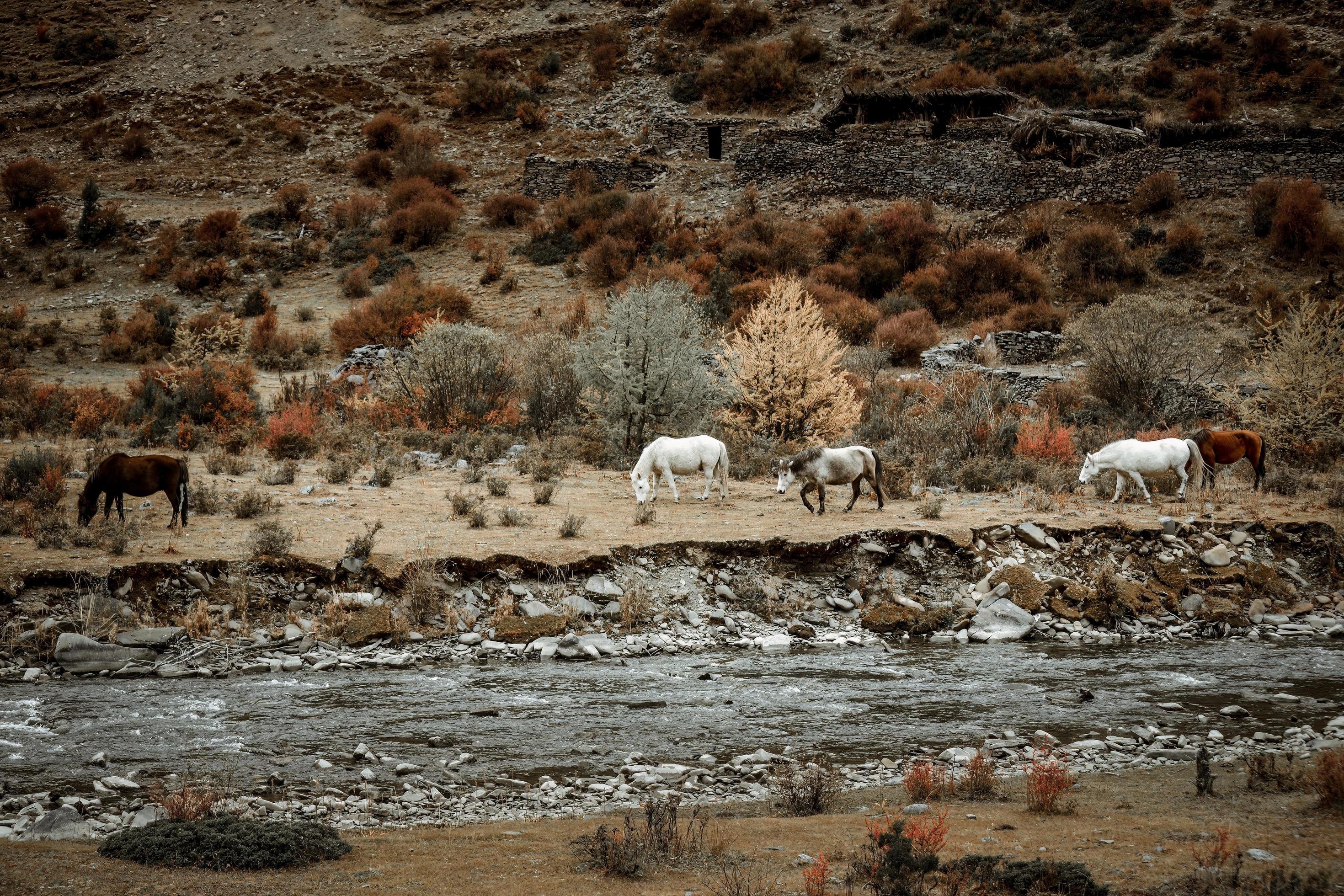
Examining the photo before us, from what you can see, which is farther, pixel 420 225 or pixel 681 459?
pixel 420 225

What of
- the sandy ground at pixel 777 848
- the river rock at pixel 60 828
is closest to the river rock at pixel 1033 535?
the sandy ground at pixel 777 848

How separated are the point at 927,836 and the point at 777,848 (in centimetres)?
90

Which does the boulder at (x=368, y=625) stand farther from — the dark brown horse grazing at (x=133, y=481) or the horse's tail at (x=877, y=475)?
the horse's tail at (x=877, y=475)

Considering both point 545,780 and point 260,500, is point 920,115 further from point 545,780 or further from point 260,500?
point 545,780

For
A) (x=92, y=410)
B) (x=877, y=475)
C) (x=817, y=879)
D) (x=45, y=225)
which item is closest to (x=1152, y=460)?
(x=877, y=475)

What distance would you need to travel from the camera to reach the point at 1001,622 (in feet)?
39.1

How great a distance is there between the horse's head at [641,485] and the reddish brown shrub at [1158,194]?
3189 cm

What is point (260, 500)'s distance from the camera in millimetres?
14133

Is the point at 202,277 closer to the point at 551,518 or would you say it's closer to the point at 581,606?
the point at 551,518

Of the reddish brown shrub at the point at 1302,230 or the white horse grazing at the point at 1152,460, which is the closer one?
the white horse grazing at the point at 1152,460

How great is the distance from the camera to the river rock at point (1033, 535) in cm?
1327

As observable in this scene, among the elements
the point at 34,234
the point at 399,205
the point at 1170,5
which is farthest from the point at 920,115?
the point at 34,234

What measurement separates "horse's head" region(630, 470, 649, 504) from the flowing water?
402 centimetres

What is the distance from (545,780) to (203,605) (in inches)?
240
